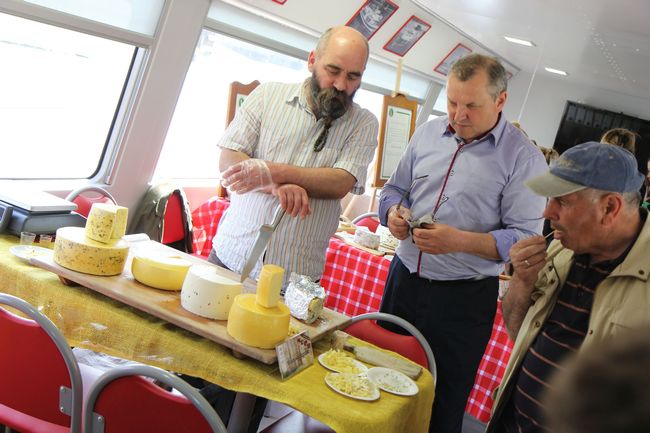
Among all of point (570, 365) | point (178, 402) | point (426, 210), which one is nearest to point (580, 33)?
point (426, 210)

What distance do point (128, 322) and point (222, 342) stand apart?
13.8 inches

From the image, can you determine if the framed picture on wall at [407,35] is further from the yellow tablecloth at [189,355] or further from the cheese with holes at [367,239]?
the yellow tablecloth at [189,355]

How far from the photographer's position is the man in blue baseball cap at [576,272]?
2.10m

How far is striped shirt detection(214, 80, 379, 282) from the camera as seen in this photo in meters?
2.91

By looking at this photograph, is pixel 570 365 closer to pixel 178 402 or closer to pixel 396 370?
pixel 178 402

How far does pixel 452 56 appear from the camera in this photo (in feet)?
27.2

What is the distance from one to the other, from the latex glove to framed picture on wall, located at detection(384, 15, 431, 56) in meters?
4.05

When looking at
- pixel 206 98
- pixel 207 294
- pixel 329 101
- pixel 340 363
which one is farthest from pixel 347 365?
pixel 206 98

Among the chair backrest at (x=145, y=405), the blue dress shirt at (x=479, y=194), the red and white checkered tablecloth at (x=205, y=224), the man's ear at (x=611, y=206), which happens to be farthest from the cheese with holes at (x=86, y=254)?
the red and white checkered tablecloth at (x=205, y=224)

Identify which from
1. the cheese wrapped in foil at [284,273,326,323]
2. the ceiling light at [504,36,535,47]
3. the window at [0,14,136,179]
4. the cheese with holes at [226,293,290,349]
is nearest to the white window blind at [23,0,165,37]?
the window at [0,14,136,179]

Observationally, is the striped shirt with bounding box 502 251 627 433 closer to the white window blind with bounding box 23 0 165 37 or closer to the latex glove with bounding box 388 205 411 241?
Result: the latex glove with bounding box 388 205 411 241

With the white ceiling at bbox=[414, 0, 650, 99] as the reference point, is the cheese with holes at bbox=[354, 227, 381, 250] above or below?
below

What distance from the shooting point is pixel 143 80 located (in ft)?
15.1

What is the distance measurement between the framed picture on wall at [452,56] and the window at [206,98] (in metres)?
2.56
